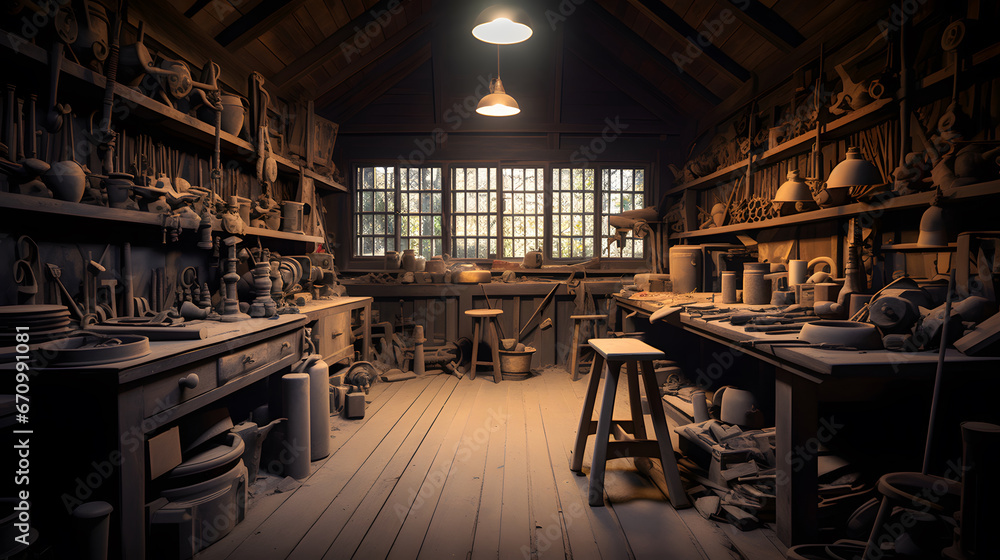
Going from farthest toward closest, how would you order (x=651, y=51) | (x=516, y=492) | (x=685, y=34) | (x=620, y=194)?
(x=620, y=194) → (x=651, y=51) → (x=685, y=34) → (x=516, y=492)

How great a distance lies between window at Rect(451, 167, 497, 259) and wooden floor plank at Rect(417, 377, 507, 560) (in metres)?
3.58

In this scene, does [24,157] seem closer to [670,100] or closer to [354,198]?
[354,198]

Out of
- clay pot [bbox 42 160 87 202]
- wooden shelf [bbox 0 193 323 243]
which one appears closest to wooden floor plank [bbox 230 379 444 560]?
wooden shelf [bbox 0 193 323 243]

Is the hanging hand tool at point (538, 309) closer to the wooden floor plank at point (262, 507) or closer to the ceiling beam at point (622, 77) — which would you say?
the wooden floor plank at point (262, 507)

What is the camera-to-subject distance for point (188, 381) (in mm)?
2121

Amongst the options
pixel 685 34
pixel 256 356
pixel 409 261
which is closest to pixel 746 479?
pixel 256 356

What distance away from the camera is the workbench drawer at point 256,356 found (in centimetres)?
247

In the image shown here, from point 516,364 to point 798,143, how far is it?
3566mm

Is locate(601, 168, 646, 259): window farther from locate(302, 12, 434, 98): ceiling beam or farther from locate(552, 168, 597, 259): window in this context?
locate(302, 12, 434, 98): ceiling beam

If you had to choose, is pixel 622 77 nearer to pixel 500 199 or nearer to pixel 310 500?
pixel 500 199

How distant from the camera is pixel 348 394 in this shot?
4332 mm

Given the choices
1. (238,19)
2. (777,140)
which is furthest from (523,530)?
(238,19)

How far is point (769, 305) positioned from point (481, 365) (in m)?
3.38

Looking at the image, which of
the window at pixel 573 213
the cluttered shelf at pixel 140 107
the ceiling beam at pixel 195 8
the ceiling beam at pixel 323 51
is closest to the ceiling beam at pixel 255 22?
the ceiling beam at pixel 195 8
